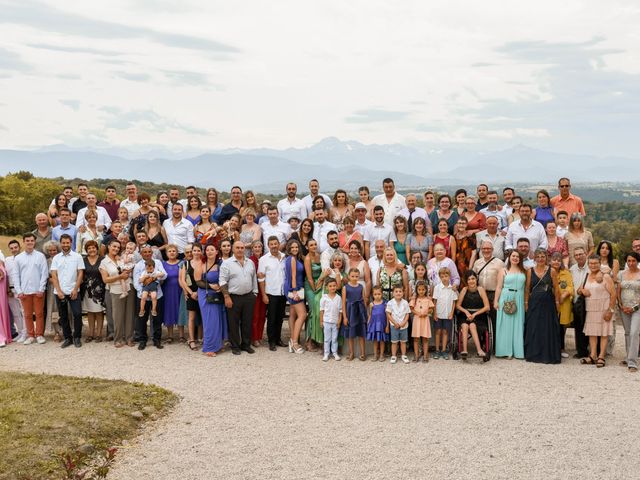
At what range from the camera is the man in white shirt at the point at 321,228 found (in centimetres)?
1163

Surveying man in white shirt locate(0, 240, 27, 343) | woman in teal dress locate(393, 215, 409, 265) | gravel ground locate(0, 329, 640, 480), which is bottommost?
gravel ground locate(0, 329, 640, 480)

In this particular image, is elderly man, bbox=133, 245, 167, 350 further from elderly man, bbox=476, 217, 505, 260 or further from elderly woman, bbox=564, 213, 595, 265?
elderly woman, bbox=564, 213, 595, 265

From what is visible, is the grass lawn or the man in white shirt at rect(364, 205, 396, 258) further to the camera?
the man in white shirt at rect(364, 205, 396, 258)

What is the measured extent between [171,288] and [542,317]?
692 centimetres

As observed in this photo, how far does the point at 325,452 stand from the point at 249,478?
3.39 ft

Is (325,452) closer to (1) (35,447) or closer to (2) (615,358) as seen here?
(1) (35,447)

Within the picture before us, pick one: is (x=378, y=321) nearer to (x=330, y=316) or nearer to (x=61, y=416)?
(x=330, y=316)

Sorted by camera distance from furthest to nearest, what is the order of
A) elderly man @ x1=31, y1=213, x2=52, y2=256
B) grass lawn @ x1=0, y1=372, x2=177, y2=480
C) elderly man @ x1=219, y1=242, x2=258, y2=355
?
elderly man @ x1=31, y1=213, x2=52, y2=256 < elderly man @ x1=219, y1=242, x2=258, y2=355 < grass lawn @ x1=0, y1=372, x2=177, y2=480

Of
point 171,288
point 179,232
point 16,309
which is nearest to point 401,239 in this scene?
point 179,232

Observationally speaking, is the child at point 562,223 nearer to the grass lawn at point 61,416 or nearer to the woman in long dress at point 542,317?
the woman in long dress at point 542,317

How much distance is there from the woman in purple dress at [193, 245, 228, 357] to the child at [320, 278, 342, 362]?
1.96 m

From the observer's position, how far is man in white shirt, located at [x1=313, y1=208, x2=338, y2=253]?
1163 centimetres

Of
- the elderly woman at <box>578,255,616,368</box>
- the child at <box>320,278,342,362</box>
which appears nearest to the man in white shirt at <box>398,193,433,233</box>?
the child at <box>320,278,342,362</box>

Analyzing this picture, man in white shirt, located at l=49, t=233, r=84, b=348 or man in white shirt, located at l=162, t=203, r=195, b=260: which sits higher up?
man in white shirt, located at l=162, t=203, r=195, b=260
